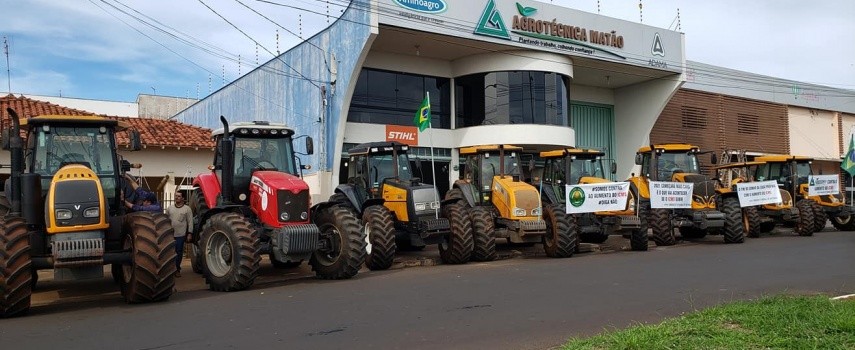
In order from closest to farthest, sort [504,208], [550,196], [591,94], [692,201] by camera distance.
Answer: [504,208]
[550,196]
[692,201]
[591,94]

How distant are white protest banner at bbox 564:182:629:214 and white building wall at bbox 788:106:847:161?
88.9 ft

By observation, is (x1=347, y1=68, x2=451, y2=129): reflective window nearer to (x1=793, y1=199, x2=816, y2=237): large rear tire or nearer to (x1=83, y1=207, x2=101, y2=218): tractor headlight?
(x1=793, y1=199, x2=816, y2=237): large rear tire

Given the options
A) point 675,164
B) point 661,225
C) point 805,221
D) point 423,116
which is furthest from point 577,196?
point 805,221

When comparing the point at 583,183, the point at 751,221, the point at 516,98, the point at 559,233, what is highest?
the point at 516,98

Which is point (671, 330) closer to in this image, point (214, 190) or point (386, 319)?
point (386, 319)

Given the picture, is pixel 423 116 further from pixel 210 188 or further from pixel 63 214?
pixel 63 214

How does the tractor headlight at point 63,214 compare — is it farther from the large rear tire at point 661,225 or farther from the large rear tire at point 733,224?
the large rear tire at point 733,224

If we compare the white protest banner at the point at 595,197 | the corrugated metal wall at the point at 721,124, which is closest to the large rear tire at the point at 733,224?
the white protest banner at the point at 595,197

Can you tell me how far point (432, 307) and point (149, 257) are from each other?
12.3ft

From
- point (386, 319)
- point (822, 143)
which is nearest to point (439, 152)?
point (386, 319)

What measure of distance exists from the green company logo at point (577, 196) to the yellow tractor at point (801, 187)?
31.9ft

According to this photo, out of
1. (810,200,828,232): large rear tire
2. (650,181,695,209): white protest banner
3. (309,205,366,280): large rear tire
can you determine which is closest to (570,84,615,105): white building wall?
(810,200,828,232): large rear tire

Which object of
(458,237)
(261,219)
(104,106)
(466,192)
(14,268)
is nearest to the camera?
(14,268)

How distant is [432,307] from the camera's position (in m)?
8.54
